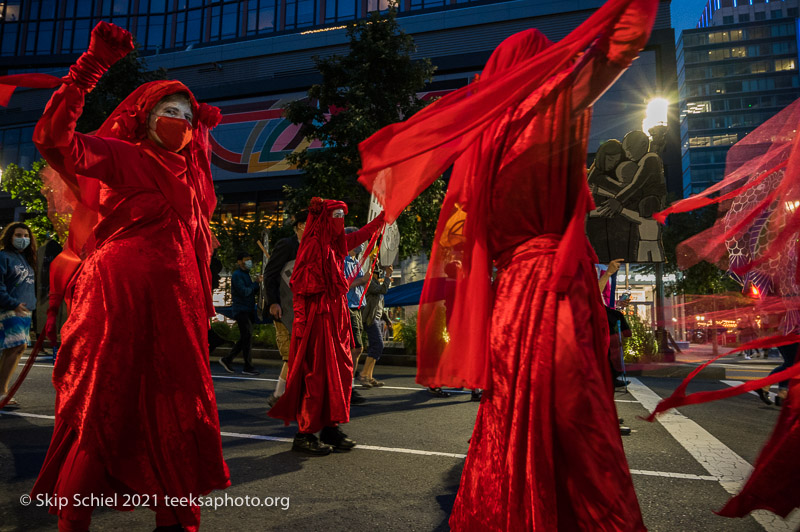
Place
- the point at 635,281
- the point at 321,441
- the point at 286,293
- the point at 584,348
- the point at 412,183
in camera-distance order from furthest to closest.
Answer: the point at 635,281 < the point at 286,293 < the point at 321,441 < the point at 412,183 < the point at 584,348

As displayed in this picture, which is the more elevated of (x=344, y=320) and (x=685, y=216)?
(x=685, y=216)

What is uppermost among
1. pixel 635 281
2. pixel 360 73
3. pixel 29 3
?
pixel 29 3

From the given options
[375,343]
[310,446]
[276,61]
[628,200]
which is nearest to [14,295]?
[310,446]

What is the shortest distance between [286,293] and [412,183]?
3993 mm

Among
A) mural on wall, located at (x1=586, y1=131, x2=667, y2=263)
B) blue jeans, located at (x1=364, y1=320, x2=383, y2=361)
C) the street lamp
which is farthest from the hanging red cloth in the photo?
blue jeans, located at (x1=364, y1=320, x2=383, y2=361)

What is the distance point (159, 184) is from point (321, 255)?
190 centimetres

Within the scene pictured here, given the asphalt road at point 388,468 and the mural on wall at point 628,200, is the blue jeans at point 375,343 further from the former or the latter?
the mural on wall at point 628,200

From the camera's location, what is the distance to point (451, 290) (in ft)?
7.01

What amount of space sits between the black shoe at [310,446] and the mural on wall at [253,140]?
2750 cm

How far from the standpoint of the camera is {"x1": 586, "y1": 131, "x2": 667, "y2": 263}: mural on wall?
639cm

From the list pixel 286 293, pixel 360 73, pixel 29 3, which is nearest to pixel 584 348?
pixel 286 293

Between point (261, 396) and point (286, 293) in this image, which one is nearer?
point (286, 293)

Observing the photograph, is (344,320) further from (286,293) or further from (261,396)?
(261,396)

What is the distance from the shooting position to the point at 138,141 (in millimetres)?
2514
